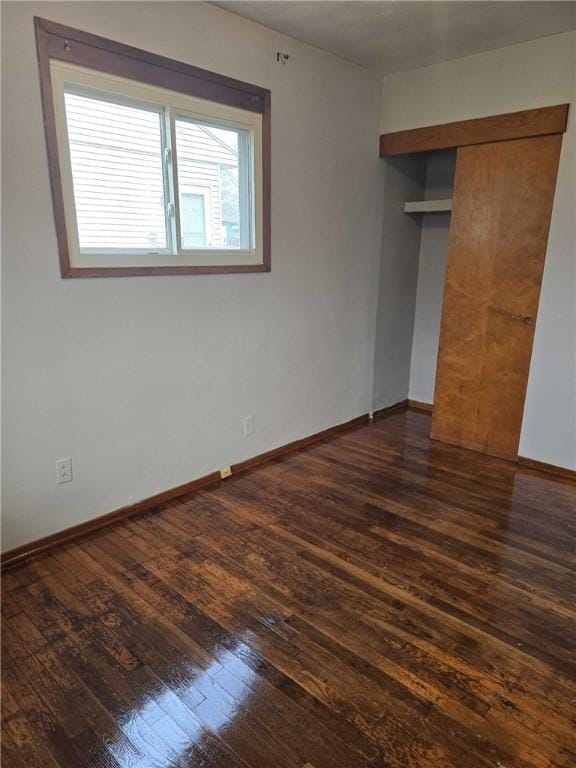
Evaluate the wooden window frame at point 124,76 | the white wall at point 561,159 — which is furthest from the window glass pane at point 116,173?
the white wall at point 561,159

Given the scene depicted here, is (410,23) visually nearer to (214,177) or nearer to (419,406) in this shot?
(214,177)

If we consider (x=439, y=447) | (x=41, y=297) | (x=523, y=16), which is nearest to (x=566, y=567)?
(x=439, y=447)

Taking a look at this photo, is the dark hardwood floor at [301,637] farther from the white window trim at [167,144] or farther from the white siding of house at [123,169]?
the white siding of house at [123,169]

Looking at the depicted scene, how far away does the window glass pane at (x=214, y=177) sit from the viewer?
2686 millimetres

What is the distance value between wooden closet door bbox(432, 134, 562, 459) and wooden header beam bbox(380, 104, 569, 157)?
0.06 m

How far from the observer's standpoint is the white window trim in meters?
2.16

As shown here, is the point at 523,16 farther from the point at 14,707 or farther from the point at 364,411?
the point at 14,707

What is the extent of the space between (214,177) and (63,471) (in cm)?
184

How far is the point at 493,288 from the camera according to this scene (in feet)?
11.5

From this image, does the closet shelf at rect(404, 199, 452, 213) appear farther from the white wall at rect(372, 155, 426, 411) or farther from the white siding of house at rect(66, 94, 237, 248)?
the white siding of house at rect(66, 94, 237, 248)

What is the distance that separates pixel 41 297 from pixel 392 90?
121 inches

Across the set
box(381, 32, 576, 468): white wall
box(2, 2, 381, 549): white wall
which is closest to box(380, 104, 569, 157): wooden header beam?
box(381, 32, 576, 468): white wall

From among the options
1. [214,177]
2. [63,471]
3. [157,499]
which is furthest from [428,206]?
[63,471]

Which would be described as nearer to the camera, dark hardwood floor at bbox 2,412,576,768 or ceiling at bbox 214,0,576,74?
dark hardwood floor at bbox 2,412,576,768
